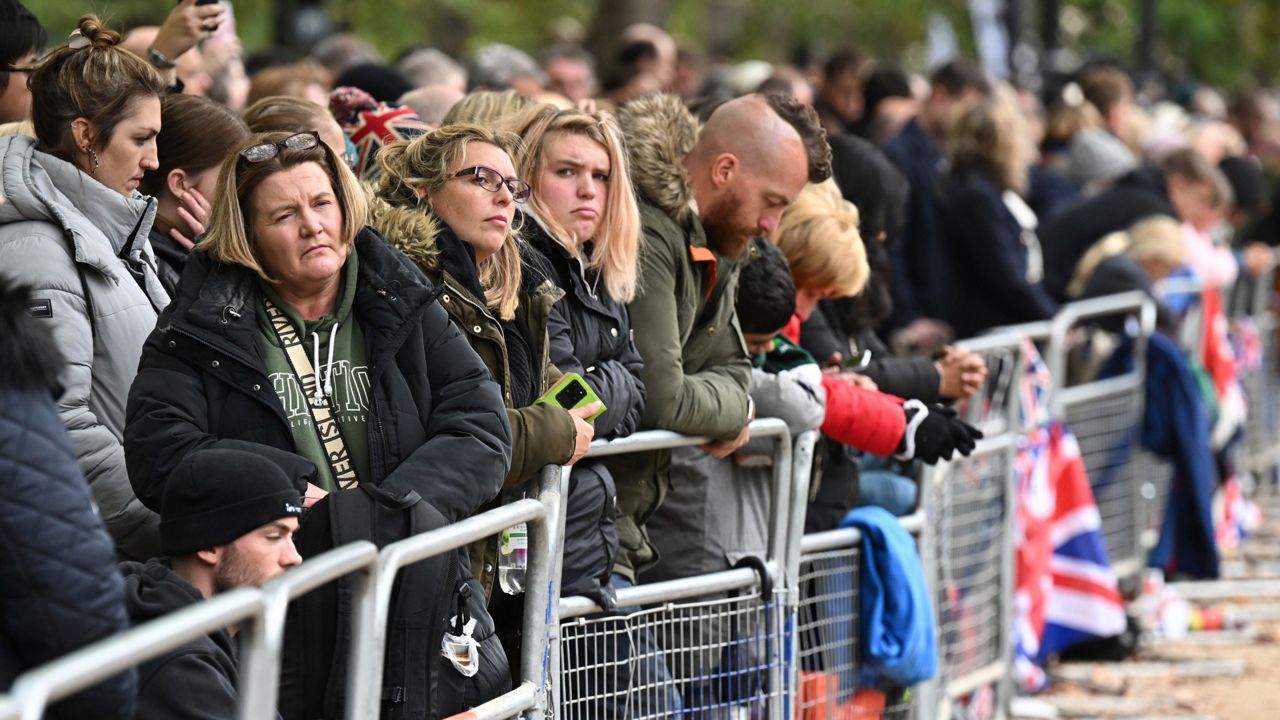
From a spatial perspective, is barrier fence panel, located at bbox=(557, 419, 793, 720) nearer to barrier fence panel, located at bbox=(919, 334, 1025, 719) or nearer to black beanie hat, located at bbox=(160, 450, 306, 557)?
black beanie hat, located at bbox=(160, 450, 306, 557)

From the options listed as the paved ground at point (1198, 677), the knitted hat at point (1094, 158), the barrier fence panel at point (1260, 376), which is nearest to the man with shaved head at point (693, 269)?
the paved ground at point (1198, 677)

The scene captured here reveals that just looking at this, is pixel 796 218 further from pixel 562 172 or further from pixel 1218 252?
pixel 1218 252

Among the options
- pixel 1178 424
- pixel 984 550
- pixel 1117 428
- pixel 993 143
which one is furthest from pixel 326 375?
pixel 1178 424

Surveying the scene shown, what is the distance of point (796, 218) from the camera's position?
5.98 metres

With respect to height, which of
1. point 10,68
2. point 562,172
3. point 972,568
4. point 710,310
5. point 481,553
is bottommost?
point 972,568

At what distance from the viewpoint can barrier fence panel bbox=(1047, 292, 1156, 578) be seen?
8.70m

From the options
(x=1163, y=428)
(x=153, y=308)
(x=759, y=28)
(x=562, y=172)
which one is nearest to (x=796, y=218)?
(x=562, y=172)

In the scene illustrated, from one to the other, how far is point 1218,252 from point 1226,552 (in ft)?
5.77

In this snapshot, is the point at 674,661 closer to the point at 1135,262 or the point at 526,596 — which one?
the point at 526,596

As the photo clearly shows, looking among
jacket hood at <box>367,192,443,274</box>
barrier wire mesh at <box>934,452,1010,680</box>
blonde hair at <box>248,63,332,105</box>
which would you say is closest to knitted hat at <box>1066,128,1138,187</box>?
barrier wire mesh at <box>934,452,1010,680</box>

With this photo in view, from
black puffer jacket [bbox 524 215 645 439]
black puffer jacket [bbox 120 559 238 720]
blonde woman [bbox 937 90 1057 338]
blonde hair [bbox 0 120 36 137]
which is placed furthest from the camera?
blonde woman [bbox 937 90 1057 338]

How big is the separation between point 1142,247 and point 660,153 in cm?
485

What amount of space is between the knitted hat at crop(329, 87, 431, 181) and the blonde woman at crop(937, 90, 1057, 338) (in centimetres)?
392

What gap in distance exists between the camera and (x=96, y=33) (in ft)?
14.4
